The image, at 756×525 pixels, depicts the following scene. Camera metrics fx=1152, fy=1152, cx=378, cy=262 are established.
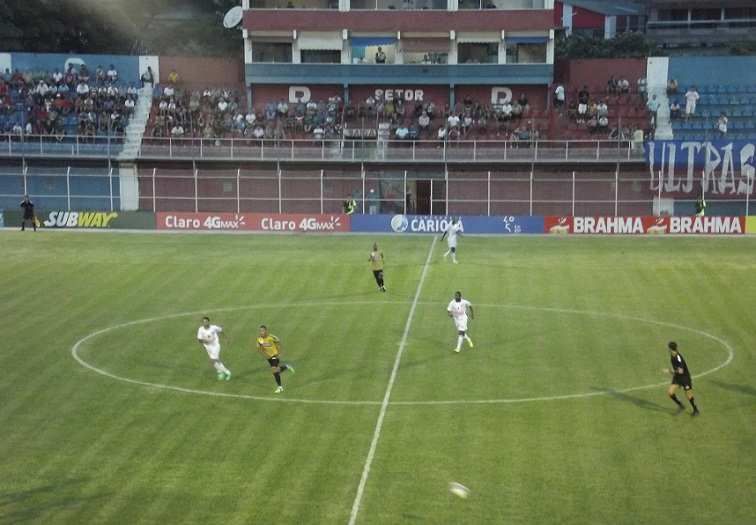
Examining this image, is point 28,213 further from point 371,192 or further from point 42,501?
point 42,501

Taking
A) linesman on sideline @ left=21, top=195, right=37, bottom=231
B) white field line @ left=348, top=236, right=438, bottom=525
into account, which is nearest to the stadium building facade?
linesman on sideline @ left=21, top=195, right=37, bottom=231

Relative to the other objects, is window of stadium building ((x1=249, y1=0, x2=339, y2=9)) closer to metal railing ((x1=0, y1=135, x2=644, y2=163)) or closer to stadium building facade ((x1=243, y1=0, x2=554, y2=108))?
stadium building facade ((x1=243, y1=0, x2=554, y2=108))

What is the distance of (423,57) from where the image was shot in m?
75.8

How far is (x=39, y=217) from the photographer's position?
6538 cm

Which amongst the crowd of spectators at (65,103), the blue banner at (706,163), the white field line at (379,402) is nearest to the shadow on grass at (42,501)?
the white field line at (379,402)

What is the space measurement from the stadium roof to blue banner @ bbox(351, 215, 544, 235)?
53.9m

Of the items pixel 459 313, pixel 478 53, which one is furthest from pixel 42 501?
pixel 478 53

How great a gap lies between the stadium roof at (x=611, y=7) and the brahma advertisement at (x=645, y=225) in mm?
52667

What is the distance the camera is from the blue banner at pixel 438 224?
6331 centimetres

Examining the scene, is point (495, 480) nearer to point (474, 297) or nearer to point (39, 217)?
point (474, 297)

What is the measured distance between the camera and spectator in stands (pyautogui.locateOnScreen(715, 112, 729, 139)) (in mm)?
70188

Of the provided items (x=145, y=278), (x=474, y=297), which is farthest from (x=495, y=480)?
(x=145, y=278)

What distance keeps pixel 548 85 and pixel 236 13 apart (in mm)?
21679

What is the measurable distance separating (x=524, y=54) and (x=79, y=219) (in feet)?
101
